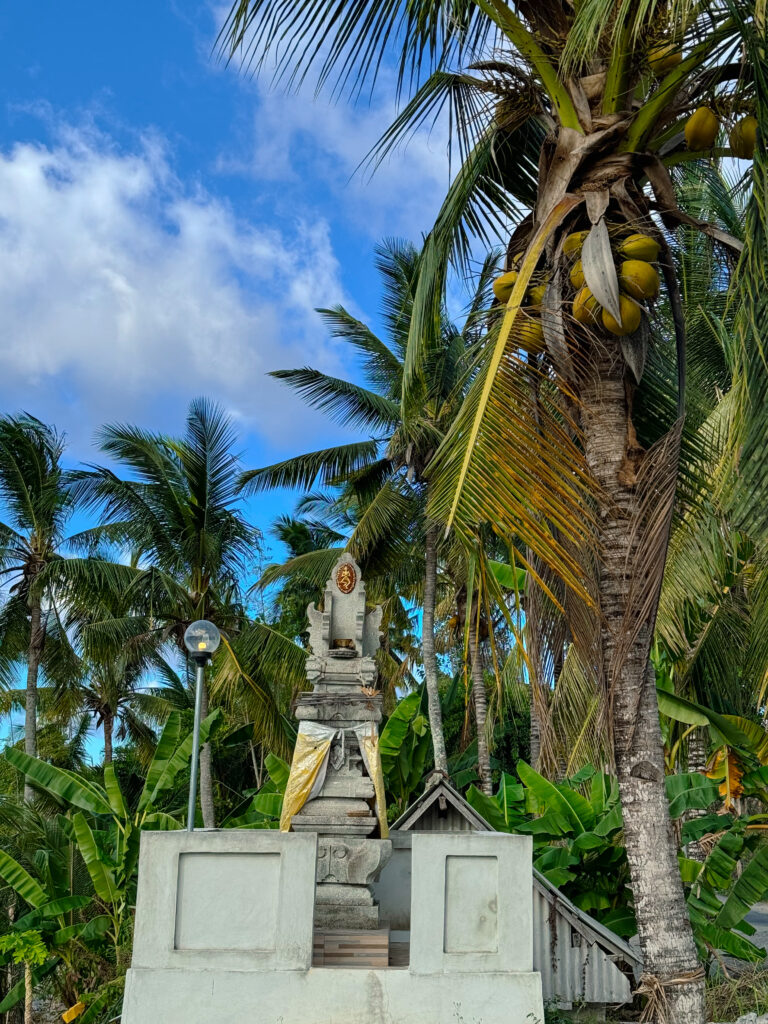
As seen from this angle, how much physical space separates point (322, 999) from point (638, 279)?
572 cm

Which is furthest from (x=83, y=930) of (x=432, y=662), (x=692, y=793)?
(x=432, y=662)

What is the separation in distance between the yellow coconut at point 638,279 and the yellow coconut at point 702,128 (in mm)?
1049

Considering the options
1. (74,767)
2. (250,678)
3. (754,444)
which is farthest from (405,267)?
(74,767)

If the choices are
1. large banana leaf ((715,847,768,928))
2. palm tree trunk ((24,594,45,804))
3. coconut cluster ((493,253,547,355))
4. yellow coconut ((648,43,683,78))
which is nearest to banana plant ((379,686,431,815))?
large banana leaf ((715,847,768,928))

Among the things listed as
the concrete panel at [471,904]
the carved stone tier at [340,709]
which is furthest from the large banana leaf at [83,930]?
the concrete panel at [471,904]

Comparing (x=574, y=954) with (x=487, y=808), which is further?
(x=487, y=808)

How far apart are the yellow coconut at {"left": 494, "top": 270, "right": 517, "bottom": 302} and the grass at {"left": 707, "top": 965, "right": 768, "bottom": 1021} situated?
22.6 ft

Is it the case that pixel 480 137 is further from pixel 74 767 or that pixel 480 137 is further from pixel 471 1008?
pixel 74 767

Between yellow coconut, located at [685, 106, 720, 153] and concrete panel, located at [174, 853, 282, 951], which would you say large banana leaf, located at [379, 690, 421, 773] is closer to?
concrete panel, located at [174, 853, 282, 951]

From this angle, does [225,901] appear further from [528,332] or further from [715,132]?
[715,132]

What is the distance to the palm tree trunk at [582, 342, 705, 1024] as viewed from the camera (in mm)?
6453

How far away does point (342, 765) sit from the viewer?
8.66 meters

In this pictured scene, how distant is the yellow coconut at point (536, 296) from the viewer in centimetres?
707

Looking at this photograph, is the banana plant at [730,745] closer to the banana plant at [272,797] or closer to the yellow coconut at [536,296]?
the banana plant at [272,797]
